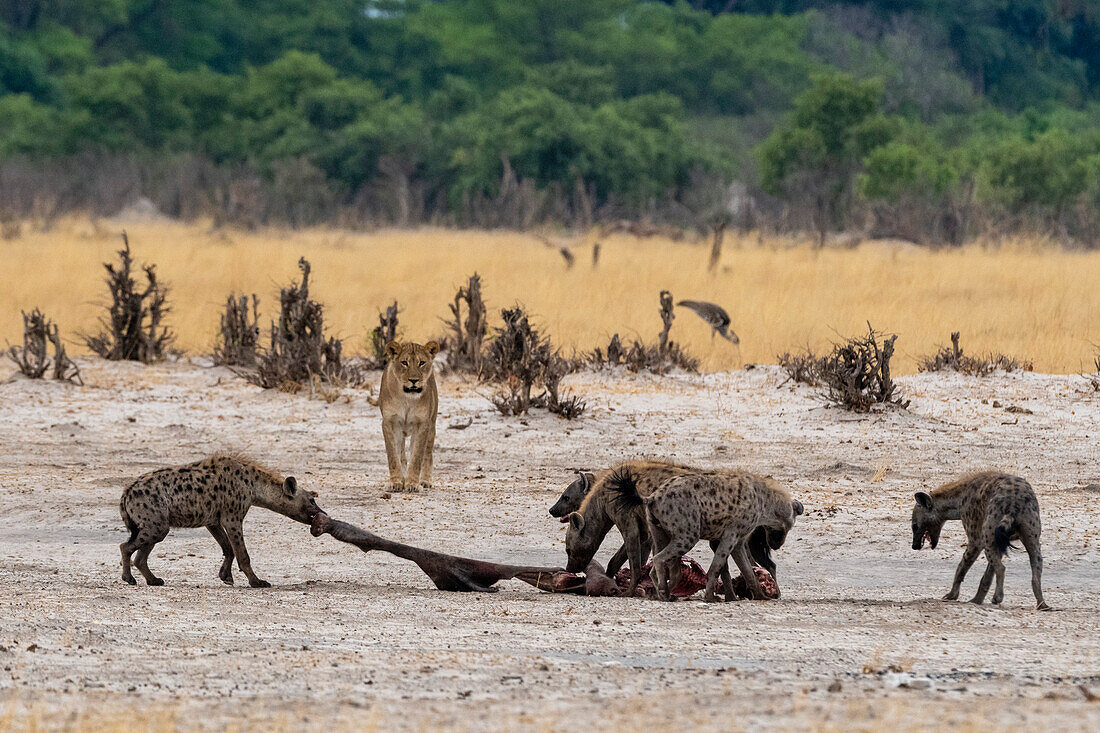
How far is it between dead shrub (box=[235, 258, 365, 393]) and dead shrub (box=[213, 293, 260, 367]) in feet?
1.86

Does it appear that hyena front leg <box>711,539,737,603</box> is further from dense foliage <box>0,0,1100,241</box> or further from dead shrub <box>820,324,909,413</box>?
dense foliage <box>0,0,1100,241</box>

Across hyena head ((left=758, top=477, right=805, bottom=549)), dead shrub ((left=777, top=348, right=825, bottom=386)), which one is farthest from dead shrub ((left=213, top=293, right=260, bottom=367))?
hyena head ((left=758, top=477, right=805, bottom=549))

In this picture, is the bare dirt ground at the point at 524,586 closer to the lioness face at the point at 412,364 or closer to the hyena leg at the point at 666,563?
the hyena leg at the point at 666,563

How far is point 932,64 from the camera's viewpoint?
56438mm

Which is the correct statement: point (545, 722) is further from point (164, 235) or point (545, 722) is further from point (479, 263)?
point (164, 235)

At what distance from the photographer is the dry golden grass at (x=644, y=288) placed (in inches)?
664

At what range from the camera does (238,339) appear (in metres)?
14.9

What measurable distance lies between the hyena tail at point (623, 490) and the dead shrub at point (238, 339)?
7.45 metres

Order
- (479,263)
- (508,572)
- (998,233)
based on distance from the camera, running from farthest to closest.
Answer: (998,233)
(479,263)
(508,572)

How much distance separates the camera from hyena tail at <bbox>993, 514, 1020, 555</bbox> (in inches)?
270

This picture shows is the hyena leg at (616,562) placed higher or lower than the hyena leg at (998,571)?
lower

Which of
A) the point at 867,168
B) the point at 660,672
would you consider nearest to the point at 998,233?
the point at 867,168

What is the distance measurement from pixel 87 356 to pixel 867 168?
961 inches

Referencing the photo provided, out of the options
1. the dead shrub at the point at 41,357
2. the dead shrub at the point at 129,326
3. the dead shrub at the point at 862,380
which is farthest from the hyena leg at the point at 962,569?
the dead shrub at the point at 129,326
